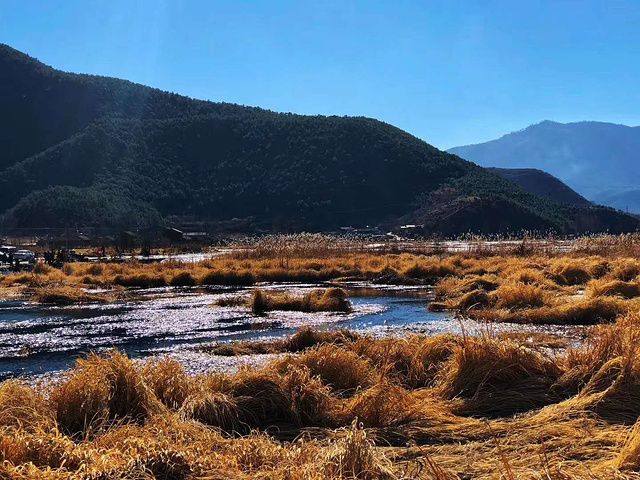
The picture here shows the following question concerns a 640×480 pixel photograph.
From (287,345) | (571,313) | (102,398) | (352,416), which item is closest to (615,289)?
(571,313)

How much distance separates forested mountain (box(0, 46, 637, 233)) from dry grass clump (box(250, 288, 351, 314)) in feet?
215

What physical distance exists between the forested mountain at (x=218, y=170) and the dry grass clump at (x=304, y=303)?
65.4 meters

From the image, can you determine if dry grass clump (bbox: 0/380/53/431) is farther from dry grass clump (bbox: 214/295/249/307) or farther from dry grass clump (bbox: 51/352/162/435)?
dry grass clump (bbox: 214/295/249/307)

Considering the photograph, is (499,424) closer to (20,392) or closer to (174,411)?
(174,411)

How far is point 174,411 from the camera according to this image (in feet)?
18.9

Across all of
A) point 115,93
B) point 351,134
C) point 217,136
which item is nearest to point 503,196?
point 351,134

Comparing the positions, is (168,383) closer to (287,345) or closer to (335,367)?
(335,367)

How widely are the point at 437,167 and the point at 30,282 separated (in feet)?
281

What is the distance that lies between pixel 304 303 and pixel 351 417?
11.7 meters

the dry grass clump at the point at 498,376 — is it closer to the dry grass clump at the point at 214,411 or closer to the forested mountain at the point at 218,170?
the dry grass clump at the point at 214,411

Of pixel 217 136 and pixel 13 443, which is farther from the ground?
pixel 217 136

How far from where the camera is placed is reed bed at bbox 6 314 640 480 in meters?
3.83

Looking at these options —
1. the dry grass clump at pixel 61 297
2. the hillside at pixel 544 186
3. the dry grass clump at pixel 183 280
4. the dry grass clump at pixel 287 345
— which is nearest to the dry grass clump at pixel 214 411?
the dry grass clump at pixel 287 345

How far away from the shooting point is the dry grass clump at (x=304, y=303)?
55.1ft
